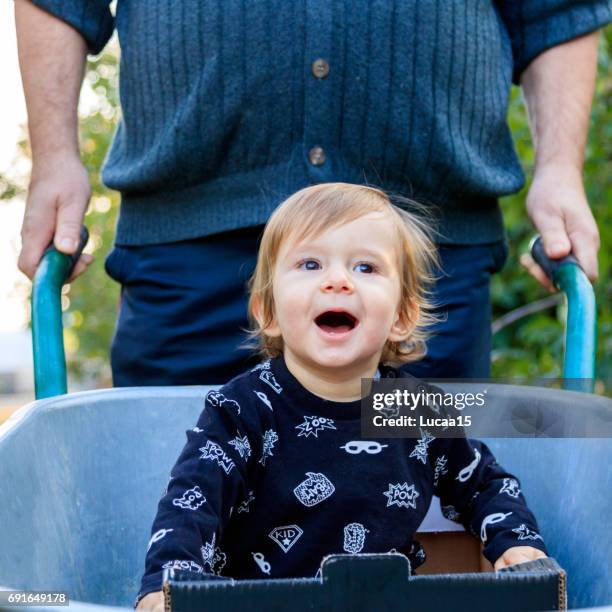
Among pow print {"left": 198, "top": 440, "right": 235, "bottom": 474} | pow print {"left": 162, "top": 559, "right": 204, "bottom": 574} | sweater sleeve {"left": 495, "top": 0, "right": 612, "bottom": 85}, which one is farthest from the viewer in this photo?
sweater sleeve {"left": 495, "top": 0, "right": 612, "bottom": 85}

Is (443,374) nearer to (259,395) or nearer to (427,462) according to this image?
(427,462)

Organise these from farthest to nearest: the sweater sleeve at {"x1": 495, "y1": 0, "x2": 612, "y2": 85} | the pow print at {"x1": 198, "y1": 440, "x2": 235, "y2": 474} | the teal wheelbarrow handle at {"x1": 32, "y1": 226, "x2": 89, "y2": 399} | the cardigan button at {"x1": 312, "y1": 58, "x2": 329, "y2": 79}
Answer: the sweater sleeve at {"x1": 495, "y1": 0, "x2": 612, "y2": 85}, the cardigan button at {"x1": 312, "y1": 58, "x2": 329, "y2": 79}, the teal wheelbarrow handle at {"x1": 32, "y1": 226, "x2": 89, "y2": 399}, the pow print at {"x1": 198, "y1": 440, "x2": 235, "y2": 474}

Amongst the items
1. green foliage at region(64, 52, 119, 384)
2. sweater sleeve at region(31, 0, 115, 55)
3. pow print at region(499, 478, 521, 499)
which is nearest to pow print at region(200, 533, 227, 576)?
pow print at region(499, 478, 521, 499)

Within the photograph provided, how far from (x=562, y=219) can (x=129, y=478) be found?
68cm

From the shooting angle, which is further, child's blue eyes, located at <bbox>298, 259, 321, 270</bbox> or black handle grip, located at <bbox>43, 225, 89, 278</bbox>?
black handle grip, located at <bbox>43, 225, 89, 278</bbox>

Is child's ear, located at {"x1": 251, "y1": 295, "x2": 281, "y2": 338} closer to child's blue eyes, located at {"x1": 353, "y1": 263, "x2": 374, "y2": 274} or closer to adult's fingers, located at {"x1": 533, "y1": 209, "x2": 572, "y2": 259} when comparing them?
child's blue eyes, located at {"x1": 353, "y1": 263, "x2": 374, "y2": 274}

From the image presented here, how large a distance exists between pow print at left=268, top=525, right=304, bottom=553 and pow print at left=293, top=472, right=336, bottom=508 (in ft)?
0.10

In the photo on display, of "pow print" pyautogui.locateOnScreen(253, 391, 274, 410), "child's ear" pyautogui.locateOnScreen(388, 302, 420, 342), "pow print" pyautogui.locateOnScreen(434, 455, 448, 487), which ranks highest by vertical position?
"child's ear" pyautogui.locateOnScreen(388, 302, 420, 342)

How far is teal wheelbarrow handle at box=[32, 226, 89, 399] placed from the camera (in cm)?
137

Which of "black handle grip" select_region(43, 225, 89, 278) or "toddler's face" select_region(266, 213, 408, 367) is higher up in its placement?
"black handle grip" select_region(43, 225, 89, 278)

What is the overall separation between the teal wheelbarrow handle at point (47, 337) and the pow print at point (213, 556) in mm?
339

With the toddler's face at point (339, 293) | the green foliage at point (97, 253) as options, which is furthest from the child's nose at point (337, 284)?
the green foliage at point (97, 253)

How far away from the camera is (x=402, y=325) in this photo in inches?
51.8

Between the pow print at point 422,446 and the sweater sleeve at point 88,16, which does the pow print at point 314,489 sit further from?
the sweater sleeve at point 88,16
